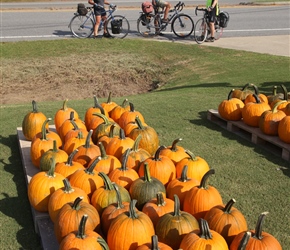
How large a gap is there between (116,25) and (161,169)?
12578mm

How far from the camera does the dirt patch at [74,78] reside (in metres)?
11.8

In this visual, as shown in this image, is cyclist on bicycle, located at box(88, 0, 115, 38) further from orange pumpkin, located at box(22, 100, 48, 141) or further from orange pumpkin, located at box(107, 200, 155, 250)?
orange pumpkin, located at box(107, 200, 155, 250)

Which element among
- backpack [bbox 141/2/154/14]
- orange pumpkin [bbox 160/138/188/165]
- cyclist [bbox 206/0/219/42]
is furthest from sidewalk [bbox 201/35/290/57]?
orange pumpkin [bbox 160/138/188/165]

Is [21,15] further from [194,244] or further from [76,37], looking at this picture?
[194,244]

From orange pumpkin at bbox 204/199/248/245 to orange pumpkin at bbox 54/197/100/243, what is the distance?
0.93m

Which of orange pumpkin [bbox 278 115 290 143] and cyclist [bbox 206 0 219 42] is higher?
cyclist [bbox 206 0 219 42]

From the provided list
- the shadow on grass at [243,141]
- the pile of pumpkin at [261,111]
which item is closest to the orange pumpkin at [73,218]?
the shadow on grass at [243,141]

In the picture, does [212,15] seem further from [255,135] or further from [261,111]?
[255,135]

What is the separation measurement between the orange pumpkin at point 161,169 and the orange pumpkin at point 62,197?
728mm

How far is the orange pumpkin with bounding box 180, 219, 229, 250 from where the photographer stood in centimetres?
352

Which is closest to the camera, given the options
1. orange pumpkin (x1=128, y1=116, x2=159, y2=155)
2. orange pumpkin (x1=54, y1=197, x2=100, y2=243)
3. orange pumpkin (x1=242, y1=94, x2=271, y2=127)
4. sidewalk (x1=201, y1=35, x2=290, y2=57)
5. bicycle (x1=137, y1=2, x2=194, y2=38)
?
orange pumpkin (x1=54, y1=197, x2=100, y2=243)

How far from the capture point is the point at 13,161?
6.21 metres

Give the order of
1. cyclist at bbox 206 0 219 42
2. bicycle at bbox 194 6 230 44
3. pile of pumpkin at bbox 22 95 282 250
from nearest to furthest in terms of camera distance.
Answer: pile of pumpkin at bbox 22 95 282 250
cyclist at bbox 206 0 219 42
bicycle at bbox 194 6 230 44

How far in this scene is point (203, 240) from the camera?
355 centimetres
